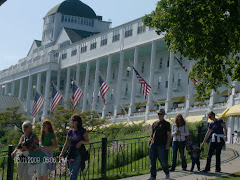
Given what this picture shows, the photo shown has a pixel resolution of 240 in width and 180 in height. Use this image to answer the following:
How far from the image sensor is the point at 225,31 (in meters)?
16.8

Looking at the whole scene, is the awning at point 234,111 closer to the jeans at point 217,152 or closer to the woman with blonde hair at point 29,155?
the jeans at point 217,152

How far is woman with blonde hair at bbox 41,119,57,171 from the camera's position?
12.3 metres

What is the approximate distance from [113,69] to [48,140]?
195 feet

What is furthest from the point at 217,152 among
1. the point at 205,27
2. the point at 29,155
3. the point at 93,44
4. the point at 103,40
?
the point at 93,44

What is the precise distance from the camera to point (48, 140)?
1245 centimetres

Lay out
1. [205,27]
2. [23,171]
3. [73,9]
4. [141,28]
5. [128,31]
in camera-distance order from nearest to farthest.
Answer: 1. [23,171]
2. [205,27]
3. [141,28]
4. [128,31]
5. [73,9]

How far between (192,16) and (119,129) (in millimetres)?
24435

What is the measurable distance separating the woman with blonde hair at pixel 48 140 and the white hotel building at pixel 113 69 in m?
27.7

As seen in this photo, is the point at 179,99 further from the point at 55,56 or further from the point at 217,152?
the point at 217,152

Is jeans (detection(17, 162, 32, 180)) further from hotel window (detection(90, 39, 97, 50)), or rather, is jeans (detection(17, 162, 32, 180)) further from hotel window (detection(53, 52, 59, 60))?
hotel window (detection(53, 52, 59, 60))

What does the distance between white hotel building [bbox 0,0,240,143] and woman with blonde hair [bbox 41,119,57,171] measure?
27658 mm

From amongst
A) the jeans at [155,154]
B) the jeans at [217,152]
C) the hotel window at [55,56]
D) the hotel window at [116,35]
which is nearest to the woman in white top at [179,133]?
the jeans at [217,152]

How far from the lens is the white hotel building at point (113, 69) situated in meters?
51.2

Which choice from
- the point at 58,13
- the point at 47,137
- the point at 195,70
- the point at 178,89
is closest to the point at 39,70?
the point at 58,13
